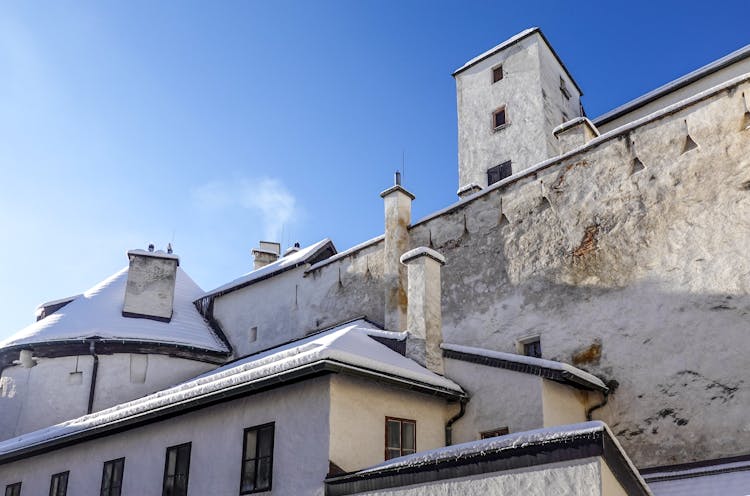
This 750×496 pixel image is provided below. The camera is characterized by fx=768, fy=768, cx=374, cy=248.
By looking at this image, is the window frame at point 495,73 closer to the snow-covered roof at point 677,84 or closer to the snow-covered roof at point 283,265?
the snow-covered roof at point 677,84

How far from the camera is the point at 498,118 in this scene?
A: 27.5 meters

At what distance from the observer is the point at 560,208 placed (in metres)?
17.2

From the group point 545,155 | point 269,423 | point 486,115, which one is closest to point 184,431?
point 269,423

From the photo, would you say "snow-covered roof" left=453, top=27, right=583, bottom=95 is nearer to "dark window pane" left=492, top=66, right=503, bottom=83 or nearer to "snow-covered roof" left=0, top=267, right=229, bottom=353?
"dark window pane" left=492, top=66, right=503, bottom=83

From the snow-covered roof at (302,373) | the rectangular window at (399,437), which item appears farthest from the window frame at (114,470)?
the rectangular window at (399,437)

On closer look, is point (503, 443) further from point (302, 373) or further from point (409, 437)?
point (409, 437)

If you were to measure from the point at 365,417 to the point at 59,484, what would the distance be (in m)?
7.83

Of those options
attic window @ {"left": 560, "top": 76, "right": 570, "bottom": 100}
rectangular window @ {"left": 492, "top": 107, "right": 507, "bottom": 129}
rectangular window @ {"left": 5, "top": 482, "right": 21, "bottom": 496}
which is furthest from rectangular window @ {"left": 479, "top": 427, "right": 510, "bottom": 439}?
attic window @ {"left": 560, "top": 76, "right": 570, "bottom": 100}

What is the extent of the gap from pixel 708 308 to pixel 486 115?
15191 mm

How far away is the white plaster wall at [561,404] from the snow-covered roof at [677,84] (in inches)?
517

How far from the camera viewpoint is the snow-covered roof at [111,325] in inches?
872

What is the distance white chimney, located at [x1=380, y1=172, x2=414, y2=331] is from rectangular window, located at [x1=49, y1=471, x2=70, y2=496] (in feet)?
26.8

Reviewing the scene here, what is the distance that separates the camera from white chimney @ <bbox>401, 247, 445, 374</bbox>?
13.7m

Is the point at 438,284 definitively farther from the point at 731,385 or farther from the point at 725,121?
the point at 725,121
